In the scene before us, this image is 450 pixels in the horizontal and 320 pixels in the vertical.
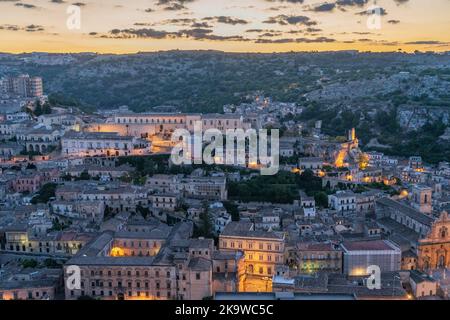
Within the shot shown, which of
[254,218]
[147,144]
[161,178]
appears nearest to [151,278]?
[254,218]

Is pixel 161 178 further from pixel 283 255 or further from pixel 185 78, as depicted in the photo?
pixel 185 78

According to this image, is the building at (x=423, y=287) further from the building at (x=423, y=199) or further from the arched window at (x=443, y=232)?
the building at (x=423, y=199)

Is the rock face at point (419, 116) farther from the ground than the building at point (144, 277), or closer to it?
farther from the ground

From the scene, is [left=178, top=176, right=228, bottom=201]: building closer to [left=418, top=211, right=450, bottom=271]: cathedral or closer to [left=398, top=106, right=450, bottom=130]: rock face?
[left=418, top=211, right=450, bottom=271]: cathedral

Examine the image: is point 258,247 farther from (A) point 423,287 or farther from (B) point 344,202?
(B) point 344,202

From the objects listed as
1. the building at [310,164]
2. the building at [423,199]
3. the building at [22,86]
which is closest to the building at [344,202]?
the building at [423,199]

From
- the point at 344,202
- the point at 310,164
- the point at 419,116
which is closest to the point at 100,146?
the point at 310,164
